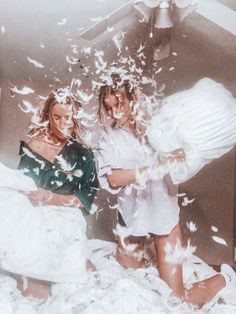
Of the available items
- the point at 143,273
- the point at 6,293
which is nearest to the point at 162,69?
the point at 143,273

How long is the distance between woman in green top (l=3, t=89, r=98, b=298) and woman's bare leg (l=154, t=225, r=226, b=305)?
25 centimetres

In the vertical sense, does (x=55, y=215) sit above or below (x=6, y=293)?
above

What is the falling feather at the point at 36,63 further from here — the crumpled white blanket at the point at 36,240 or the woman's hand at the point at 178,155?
the woman's hand at the point at 178,155

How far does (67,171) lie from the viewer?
1.51m

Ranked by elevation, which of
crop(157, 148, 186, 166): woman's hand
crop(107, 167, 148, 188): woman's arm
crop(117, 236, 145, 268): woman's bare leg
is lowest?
crop(117, 236, 145, 268): woman's bare leg

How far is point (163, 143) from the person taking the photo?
1.53m

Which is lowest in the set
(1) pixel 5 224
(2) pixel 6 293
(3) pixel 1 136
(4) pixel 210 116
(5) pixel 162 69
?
(2) pixel 6 293

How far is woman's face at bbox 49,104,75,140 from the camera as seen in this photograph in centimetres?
152

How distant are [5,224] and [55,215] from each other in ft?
0.54

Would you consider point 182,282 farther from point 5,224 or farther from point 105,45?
point 105,45

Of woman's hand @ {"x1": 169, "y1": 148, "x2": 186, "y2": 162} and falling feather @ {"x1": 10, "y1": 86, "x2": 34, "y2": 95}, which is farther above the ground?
falling feather @ {"x1": 10, "y1": 86, "x2": 34, "y2": 95}

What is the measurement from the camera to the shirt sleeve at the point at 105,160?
60.2 inches

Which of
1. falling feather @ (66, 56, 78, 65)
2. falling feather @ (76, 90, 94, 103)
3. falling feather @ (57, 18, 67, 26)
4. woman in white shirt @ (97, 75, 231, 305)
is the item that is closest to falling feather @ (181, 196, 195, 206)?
woman in white shirt @ (97, 75, 231, 305)

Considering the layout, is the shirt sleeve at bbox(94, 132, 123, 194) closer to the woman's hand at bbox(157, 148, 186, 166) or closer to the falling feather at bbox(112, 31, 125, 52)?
the woman's hand at bbox(157, 148, 186, 166)
